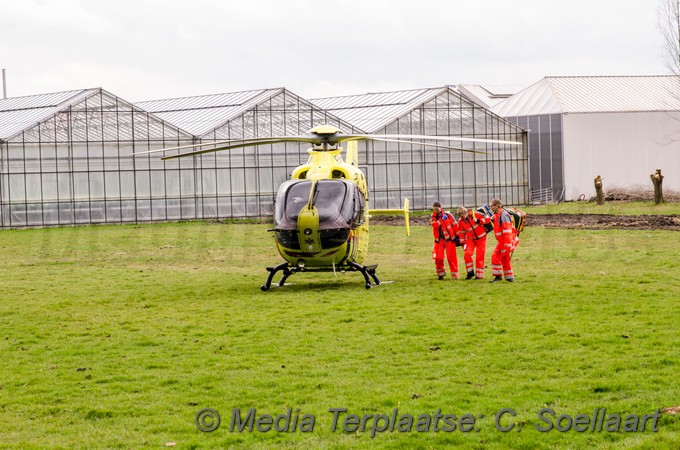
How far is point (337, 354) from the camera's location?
46.9ft

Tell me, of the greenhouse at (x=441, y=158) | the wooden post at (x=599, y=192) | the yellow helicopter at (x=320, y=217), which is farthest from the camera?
the greenhouse at (x=441, y=158)

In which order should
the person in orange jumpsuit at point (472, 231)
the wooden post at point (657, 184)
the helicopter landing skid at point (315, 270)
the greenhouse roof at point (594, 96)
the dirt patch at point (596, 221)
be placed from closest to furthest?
the helicopter landing skid at point (315, 270) → the person in orange jumpsuit at point (472, 231) → the dirt patch at point (596, 221) → the wooden post at point (657, 184) → the greenhouse roof at point (594, 96)

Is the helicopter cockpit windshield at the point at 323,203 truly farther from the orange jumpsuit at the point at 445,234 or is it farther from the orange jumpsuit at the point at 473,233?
the orange jumpsuit at the point at 473,233

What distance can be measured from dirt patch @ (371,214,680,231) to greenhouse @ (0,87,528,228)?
770 centimetres

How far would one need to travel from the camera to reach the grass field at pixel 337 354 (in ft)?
34.7

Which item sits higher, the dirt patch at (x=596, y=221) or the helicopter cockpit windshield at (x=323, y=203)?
the helicopter cockpit windshield at (x=323, y=203)

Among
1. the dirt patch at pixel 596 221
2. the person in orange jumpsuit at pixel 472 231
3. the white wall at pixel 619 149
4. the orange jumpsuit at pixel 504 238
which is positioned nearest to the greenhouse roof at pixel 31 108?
the dirt patch at pixel 596 221

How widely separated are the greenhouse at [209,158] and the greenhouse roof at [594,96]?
6448 mm

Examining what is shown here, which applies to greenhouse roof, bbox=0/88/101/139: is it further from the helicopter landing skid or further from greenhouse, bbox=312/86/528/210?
the helicopter landing skid

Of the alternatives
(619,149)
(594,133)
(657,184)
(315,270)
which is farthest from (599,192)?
(315,270)

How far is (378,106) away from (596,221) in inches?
801

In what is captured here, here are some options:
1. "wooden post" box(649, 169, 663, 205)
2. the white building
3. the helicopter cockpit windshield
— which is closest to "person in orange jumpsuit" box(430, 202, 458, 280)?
the helicopter cockpit windshield

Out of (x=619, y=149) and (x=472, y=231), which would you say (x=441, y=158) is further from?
(x=472, y=231)

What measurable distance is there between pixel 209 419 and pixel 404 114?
4433 centimetres
